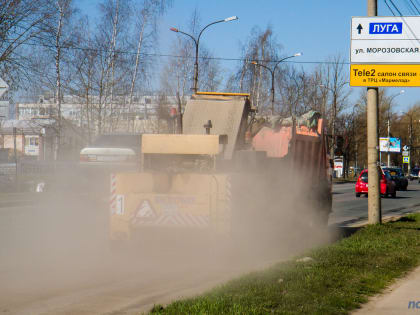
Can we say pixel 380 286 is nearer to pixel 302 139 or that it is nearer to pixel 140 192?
pixel 140 192

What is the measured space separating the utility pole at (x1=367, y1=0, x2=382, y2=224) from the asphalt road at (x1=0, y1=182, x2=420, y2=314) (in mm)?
2773

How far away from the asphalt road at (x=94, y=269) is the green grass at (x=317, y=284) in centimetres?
A: 68

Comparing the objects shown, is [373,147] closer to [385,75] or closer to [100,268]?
[385,75]

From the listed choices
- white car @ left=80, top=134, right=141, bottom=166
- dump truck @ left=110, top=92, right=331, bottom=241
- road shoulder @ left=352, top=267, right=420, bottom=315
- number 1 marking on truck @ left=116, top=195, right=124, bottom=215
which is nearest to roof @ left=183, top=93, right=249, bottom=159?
dump truck @ left=110, top=92, right=331, bottom=241

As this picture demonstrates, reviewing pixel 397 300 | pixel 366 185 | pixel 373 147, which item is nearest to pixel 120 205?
pixel 397 300

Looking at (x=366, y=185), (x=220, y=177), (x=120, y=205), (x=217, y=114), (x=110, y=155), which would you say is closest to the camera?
(x=220, y=177)

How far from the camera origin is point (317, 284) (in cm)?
755

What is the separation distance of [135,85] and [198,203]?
30.5 meters

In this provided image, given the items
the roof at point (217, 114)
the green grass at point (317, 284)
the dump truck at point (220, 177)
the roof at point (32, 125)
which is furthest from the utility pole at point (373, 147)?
the roof at point (32, 125)

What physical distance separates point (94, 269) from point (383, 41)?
953 centimetres

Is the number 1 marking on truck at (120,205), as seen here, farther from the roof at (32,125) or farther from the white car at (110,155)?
the roof at (32,125)

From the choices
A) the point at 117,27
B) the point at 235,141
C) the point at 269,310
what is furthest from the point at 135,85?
the point at 269,310

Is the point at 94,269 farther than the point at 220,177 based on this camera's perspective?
No

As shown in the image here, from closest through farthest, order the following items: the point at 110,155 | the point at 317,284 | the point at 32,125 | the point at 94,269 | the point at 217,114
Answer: the point at 317,284 < the point at 94,269 < the point at 217,114 < the point at 110,155 < the point at 32,125
